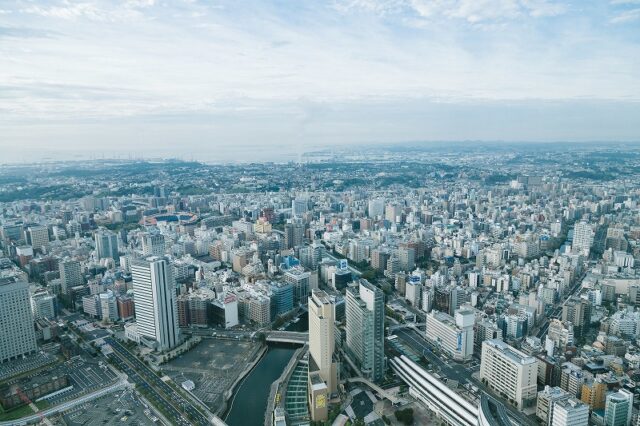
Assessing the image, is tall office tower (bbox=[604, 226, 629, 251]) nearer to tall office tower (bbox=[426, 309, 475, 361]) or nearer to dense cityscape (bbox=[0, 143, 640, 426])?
dense cityscape (bbox=[0, 143, 640, 426])

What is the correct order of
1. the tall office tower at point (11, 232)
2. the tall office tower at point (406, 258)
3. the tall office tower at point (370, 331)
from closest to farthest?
1. the tall office tower at point (370, 331)
2. the tall office tower at point (406, 258)
3. the tall office tower at point (11, 232)

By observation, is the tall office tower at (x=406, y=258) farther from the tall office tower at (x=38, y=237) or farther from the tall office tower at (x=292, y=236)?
the tall office tower at (x=38, y=237)

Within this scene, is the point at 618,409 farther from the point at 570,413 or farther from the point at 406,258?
the point at 406,258

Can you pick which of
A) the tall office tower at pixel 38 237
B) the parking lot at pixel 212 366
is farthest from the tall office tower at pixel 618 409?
the tall office tower at pixel 38 237

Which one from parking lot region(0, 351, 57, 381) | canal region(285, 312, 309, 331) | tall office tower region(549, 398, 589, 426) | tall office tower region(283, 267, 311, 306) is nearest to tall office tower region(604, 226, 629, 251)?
tall office tower region(283, 267, 311, 306)

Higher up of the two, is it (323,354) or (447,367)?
(323,354)

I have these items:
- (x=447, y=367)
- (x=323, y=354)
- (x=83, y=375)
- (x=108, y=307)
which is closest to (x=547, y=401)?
(x=447, y=367)
